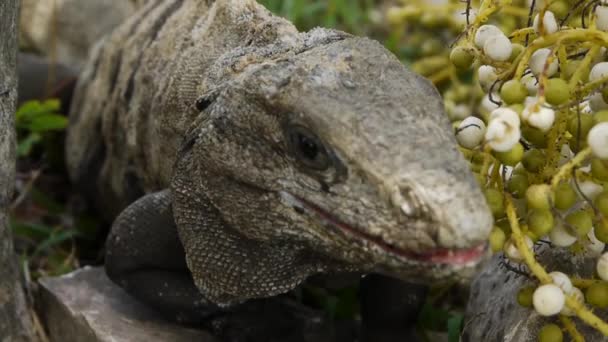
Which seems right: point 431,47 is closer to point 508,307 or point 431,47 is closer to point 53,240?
point 53,240

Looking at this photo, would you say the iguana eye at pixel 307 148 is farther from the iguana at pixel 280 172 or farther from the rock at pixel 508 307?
the rock at pixel 508 307

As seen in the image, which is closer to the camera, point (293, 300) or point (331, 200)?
point (331, 200)

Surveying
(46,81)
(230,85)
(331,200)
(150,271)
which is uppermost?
(46,81)

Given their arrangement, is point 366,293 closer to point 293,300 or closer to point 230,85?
point 293,300

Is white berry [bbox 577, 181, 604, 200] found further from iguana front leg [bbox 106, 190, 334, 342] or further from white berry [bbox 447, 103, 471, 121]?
white berry [bbox 447, 103, 471, 121]

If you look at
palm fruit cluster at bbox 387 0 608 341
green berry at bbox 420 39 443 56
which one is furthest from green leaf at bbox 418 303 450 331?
green berry at bbox 420 39 443 56

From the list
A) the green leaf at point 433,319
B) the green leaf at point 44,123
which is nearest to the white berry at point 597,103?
the green leaf at point 433,319

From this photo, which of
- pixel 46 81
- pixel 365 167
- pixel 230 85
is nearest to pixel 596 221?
pixel 365 167
